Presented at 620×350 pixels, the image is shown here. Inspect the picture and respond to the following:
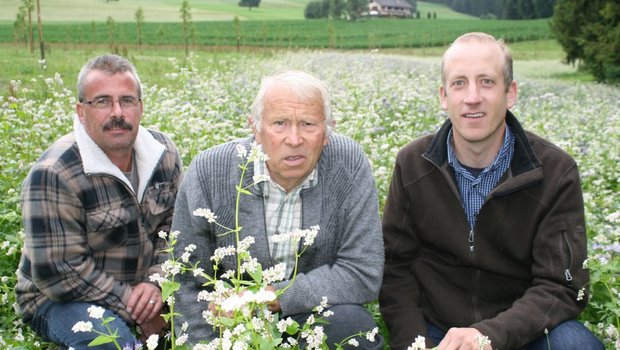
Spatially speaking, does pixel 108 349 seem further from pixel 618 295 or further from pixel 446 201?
pixel 618 295

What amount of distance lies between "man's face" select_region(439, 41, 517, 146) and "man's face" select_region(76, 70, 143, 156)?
162cm

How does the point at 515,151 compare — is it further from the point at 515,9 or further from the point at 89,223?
the point at 515,9

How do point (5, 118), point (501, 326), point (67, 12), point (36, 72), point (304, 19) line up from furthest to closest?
point (304, 19)
point (67, 12)
point (36, 72)
point (5, 118)
point (501, 326)

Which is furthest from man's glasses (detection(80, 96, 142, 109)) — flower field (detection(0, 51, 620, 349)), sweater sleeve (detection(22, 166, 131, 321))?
flower field (detection(0, 51, 620, 349))

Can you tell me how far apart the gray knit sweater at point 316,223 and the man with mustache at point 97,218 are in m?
0.48

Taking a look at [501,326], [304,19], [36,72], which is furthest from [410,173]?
[304,19]

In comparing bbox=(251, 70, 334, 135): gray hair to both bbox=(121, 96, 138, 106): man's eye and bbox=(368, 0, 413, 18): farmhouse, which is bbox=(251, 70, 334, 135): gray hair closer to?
bbox=(121, 96, 138, 106): man's eye

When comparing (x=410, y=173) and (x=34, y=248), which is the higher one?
(x=410, y=173)

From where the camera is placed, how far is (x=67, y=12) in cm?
2605

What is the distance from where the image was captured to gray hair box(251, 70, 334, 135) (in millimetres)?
3119

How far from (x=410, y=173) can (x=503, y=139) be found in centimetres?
46

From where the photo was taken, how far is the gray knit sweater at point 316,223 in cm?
328

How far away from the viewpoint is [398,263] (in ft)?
11.8

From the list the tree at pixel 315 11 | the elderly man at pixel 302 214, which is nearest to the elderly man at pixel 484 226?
the elderly man at pixel 302 214
